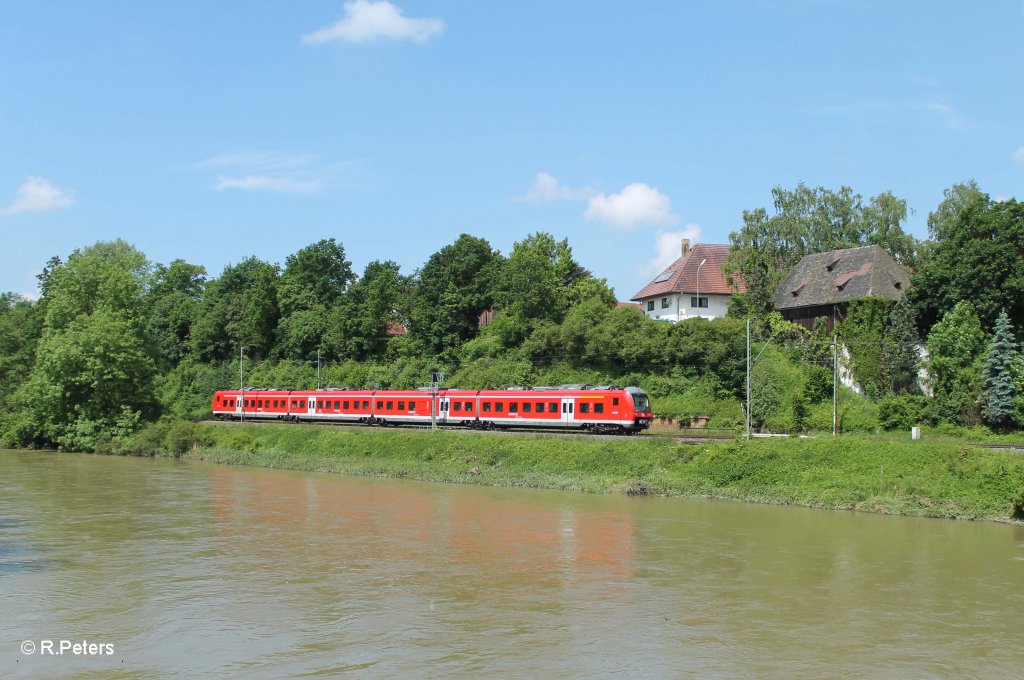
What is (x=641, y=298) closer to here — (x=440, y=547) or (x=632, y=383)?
(x=632, y=383)

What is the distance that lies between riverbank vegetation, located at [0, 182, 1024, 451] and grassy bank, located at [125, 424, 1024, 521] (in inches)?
434

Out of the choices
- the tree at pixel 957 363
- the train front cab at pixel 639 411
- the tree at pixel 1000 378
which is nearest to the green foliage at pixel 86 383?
the train front cab at pixel 639 411

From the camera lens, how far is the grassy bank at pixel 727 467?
103 feet

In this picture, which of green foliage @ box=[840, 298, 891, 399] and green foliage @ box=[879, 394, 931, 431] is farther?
green foliage @ box=[840, 298, 891, 399]

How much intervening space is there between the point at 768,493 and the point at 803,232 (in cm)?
3948

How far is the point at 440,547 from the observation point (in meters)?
25.1

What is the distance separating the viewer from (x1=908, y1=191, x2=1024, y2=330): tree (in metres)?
46.7

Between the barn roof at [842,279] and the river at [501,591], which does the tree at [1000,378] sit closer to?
the barn roof at [842,279]

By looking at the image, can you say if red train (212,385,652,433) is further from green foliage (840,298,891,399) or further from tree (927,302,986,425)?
tree (927,302,986,425)

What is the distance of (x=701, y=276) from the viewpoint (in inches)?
2837

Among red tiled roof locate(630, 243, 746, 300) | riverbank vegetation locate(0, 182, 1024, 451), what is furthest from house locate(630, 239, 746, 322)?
riverbank vegetation locate(0, 182, 1024, 451)

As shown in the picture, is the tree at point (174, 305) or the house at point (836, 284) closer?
the house at point (836, 284)

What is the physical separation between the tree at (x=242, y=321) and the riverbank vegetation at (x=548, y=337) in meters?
0.22

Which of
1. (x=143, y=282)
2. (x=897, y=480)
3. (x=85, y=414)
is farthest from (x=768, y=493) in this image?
(x=143, y=282)
